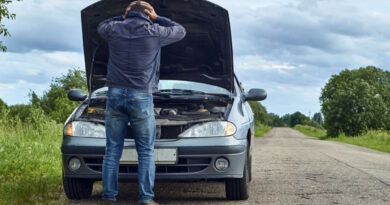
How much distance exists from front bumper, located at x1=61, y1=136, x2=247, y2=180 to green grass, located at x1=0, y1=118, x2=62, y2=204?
55 cm

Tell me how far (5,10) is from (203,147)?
469 inches

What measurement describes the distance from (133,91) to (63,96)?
134 feet

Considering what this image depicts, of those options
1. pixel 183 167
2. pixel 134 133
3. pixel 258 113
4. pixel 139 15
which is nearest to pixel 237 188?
pixel 183 167

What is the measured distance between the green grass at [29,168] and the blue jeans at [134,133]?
0.88 meters

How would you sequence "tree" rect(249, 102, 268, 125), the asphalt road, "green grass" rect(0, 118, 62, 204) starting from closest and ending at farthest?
"green grass" rect(0, 118, 62, 204) < the asphalt road < "tree" rect(249, 102, 268, 125)

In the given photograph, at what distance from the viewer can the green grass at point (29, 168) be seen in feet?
18.1

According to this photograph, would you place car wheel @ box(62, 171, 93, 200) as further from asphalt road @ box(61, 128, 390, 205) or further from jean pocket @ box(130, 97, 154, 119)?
jean pocket @ box(130, 97, 154, 119)

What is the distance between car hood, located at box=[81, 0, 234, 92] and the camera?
6000mm

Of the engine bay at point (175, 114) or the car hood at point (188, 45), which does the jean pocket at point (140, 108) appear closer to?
the engine bay at point (175, 114)

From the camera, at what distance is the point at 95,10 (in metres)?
6.03

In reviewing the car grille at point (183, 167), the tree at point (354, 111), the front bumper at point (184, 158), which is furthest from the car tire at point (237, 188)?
the tree at point (354, 111)

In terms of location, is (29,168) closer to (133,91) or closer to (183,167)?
(183,167)

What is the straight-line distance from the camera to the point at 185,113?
5.74 m

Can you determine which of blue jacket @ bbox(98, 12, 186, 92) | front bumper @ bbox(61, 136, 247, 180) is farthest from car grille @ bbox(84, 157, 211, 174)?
blue jacket @ bbox(98, 12, 186, 92)
